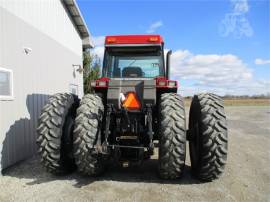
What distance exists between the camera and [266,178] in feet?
19.4

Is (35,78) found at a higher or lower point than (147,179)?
higher

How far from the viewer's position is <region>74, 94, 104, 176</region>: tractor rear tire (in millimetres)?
5023

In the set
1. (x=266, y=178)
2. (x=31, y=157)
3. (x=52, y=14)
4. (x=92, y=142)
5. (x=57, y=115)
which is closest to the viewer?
(x=92, y=142)

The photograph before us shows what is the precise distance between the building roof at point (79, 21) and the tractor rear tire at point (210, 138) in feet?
25.6

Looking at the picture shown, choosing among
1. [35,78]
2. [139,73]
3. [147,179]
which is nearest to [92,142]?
[147,179]

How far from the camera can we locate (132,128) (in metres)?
5.43

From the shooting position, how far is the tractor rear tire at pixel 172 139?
4.93 m

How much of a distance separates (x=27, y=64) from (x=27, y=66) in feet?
0.16

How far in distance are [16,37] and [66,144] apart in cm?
303

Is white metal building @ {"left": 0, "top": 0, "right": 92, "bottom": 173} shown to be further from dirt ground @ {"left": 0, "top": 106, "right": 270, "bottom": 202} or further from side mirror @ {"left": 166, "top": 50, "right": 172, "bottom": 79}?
side mirror @ {"left": 166, "top": 50, "right": 172, "bottom": 79}

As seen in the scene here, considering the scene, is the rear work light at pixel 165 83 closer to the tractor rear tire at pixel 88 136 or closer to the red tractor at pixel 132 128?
the red tractor at pixel 132 128

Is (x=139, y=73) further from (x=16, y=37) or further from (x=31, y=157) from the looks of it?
(x=31, y=157)

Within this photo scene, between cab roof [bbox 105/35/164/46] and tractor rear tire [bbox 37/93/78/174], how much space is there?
1.48m

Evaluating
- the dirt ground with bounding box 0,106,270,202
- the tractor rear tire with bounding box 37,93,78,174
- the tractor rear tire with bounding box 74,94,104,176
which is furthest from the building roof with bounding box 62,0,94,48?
the tractor rear tire with bounding box 74,94,104,176
